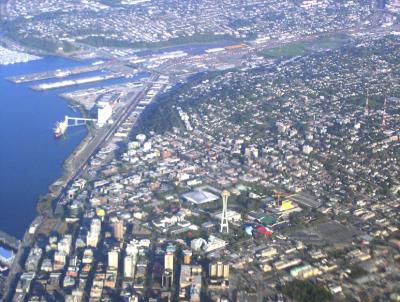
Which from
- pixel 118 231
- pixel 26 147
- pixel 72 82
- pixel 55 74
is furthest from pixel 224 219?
pixel 55 74

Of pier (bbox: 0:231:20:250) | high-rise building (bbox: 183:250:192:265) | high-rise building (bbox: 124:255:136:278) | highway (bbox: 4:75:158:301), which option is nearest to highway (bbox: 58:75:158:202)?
highway (bbox: 4:75:158:301)

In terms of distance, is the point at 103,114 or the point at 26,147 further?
the point at 103,114

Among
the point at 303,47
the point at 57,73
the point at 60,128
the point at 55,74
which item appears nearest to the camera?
the point at 60,128

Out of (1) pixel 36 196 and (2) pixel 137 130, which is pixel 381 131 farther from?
(1) pixel 36 196

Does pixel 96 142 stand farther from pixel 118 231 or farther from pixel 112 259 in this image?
pixel 112 259

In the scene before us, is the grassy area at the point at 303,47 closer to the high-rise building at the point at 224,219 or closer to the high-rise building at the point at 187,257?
the high-rise building at the point at 224,219

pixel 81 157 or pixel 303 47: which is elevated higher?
pixel 81 157
